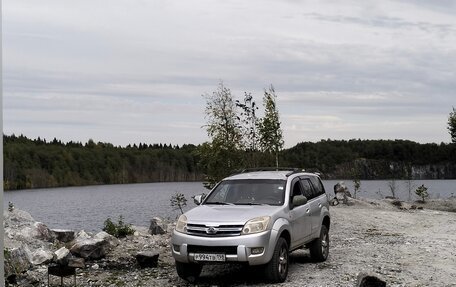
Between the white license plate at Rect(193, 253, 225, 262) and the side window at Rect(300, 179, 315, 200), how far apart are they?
3.00 meters

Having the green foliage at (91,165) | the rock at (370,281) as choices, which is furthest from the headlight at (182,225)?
the green foliage at (91,165)

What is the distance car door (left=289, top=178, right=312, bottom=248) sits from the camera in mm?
10812

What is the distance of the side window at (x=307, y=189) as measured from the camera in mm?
12050

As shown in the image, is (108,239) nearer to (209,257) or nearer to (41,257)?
(41,257)

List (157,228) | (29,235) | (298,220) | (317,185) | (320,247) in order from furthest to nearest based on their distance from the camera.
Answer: (157,228), (29,235), (317,185), (320,247), (298,220)

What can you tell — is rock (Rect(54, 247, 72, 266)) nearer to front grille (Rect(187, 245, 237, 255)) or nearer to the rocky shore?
the rocky shore

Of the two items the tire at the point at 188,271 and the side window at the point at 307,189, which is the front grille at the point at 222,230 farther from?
the side window at the point at 307,189

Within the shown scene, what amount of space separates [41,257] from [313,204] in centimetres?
574

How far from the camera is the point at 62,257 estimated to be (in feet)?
40.8

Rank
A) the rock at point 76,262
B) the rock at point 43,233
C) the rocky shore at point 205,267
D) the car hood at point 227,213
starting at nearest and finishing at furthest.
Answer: the car hood at point 227,213 → the rocky shore at point 205,267 → the rock at point 76,262 → the rock at point 43,233

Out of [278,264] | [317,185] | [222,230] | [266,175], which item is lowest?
[278,264]

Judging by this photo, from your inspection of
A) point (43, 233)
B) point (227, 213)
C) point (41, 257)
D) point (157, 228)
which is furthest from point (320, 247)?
point (43, 233)

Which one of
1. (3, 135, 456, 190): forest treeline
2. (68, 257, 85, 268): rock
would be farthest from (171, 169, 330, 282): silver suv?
(3, 135, 456, 190): forest treeline

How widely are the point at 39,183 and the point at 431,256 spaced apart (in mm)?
116449
